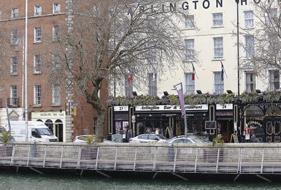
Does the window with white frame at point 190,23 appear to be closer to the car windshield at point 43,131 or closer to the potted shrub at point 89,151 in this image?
the car windshield at point 43,131

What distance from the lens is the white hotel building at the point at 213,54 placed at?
6228 cm

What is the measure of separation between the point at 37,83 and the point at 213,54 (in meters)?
19.6

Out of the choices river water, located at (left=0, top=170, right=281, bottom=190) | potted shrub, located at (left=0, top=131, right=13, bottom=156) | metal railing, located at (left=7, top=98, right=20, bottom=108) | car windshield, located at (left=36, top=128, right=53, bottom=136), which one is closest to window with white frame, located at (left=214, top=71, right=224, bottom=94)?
car windshield, located at (left=36, top=128, right=53, bottom=136)

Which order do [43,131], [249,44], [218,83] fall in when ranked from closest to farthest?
[43,131] → [249,44] → [218,83]

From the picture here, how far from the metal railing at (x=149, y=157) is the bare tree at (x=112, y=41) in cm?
324

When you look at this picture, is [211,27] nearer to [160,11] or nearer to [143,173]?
[160,11]

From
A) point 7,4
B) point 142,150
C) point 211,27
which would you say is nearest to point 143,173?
point 142,150

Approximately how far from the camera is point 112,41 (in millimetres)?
45469

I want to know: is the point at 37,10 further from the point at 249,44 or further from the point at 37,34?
the point at 249,44

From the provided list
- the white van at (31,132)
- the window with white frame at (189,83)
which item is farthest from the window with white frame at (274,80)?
the white van at (31,132)

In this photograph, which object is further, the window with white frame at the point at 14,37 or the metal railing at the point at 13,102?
the metal railing at the point at 13,102

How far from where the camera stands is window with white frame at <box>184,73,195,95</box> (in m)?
64.8

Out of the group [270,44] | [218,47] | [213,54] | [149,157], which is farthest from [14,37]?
[149,157]

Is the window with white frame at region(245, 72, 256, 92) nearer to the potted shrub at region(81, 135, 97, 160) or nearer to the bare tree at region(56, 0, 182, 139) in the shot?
the bare tree at region(56, 0, 182, 139)
